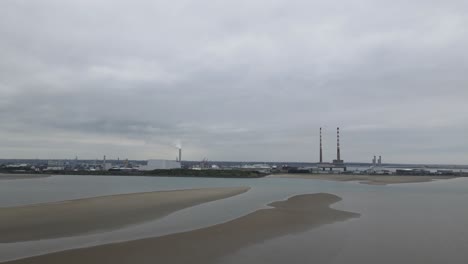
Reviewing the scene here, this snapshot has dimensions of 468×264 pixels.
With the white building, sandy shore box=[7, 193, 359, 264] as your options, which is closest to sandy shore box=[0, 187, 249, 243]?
sandy shore box=[7, 193, 359, 264]

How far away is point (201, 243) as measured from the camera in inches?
543

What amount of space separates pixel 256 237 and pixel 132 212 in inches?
390

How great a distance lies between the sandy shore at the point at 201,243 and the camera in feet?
37.6

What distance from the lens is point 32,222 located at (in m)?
18.3

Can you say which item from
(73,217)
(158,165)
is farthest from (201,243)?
(158,165)

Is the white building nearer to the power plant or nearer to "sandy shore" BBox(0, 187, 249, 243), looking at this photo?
the power plant

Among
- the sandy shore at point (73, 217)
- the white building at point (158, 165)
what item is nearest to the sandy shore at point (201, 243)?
the sandy shore at point (73, 217)

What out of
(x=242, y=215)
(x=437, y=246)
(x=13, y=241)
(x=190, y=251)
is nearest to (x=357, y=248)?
(x=437, y=246)

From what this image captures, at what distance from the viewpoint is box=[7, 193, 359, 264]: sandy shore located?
1146 cm

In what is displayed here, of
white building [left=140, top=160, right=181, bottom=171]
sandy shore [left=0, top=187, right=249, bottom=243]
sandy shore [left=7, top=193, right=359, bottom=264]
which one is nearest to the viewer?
sandy shore [left=7, top=193, right=359, bottom=264]

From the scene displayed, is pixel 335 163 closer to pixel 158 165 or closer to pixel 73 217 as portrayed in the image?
pixel 158 165

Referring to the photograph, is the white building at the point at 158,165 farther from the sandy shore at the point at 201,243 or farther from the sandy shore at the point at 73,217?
the sandy shore at the point at 201,243

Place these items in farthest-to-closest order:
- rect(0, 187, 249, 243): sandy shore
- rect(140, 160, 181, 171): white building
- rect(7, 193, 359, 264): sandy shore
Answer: rect(140, 160, 181, 171): white building < rect(0, 187, 249, 243): sandy shore < rect(7, 193, 359, 264): sandy shore

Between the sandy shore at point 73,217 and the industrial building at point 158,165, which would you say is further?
the industrial building at point 158,165
